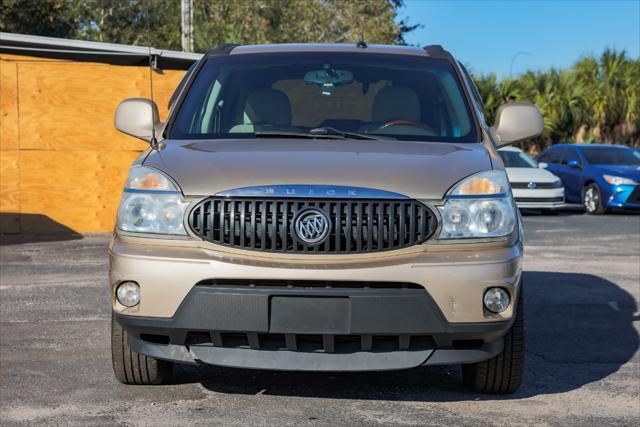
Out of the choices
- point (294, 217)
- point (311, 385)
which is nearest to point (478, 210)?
point (294, 217)

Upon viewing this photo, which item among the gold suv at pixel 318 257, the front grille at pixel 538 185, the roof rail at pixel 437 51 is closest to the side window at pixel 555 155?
the front grille at pixel 538 185

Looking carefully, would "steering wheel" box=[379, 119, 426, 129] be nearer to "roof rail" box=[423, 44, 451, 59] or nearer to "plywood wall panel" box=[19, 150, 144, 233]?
"roof rail" box=[423, 44, 451, 59]

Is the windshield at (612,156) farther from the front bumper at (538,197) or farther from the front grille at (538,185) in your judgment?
the front bumper at (538,197)

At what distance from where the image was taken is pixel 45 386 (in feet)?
18.6

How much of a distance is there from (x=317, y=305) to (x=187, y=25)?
97.0 ft

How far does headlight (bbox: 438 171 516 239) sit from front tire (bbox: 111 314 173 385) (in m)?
1.64

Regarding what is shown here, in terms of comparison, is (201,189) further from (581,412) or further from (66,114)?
(66,114)

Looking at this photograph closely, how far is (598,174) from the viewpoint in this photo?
2233cm

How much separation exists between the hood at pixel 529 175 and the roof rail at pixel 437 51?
14.5 m

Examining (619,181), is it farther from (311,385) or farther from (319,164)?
(319,164)

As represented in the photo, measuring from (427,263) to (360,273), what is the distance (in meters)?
0.30

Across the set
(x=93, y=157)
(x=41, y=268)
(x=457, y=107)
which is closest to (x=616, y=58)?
(x=93, y=157)

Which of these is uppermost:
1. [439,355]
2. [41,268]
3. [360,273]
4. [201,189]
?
[201,189]

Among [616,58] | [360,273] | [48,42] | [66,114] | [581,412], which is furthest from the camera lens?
[616,58]
